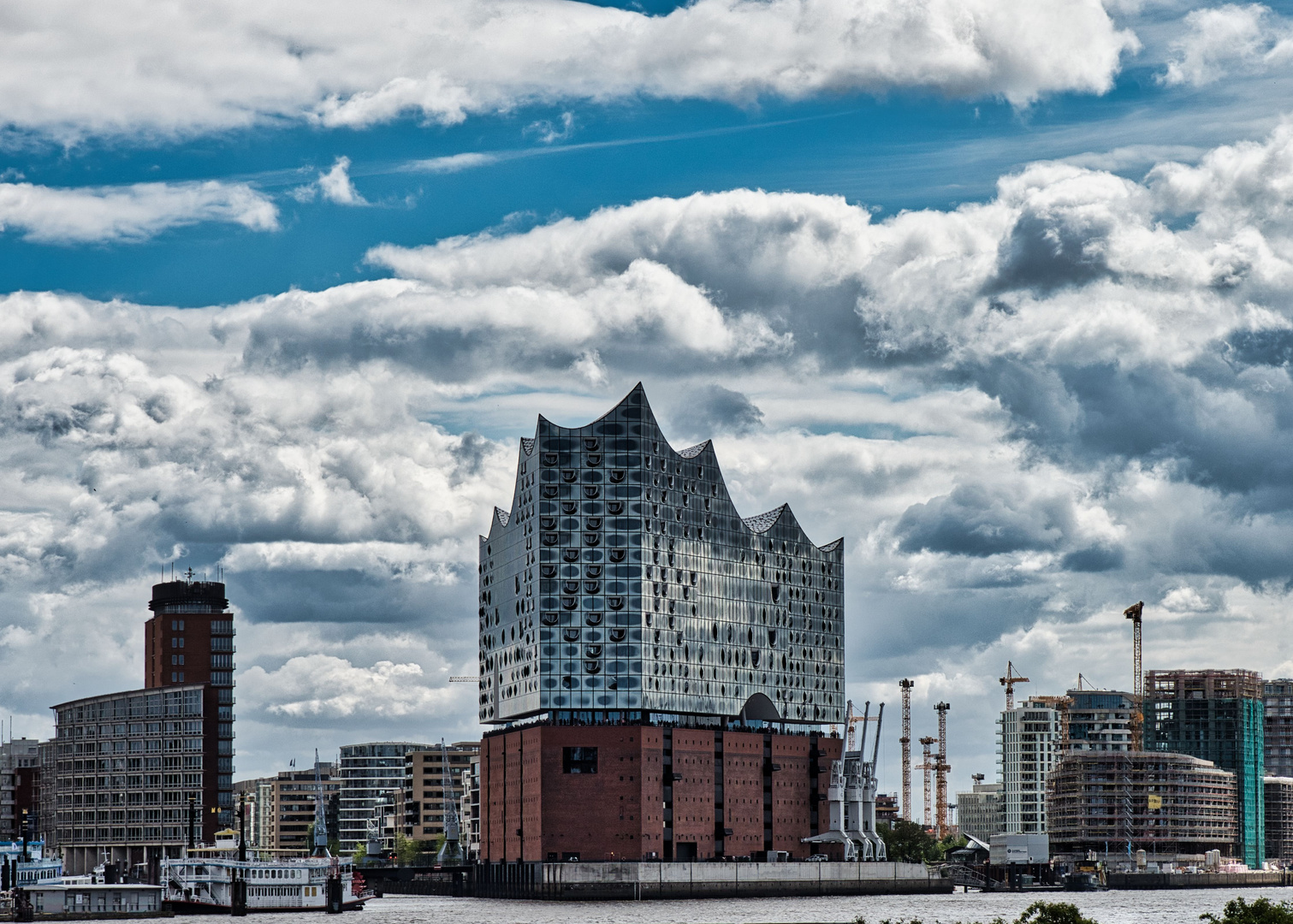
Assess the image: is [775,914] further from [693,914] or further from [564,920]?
[564,920]

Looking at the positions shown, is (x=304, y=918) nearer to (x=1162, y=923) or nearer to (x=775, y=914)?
(x=775, y=914)

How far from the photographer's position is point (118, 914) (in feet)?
633

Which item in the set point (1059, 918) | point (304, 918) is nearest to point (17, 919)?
point (304, 918)

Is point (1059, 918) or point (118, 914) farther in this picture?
point (118, 914)

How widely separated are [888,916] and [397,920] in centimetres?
4976

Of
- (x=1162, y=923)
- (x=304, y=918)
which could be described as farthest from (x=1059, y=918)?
(x=304, y=918)

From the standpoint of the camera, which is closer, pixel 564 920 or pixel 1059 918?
pixel 1059 918

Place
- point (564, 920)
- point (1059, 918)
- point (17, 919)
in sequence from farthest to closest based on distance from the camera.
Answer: point (564, 920), point (17, 919), point (1059, 918)

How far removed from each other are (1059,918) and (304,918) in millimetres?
128051

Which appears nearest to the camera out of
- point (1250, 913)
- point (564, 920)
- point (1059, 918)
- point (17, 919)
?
point (1059, 918)

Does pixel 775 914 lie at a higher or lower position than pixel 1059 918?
lower

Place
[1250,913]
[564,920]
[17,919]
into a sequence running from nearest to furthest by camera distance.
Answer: [1250,913], [17,919], [564,920]

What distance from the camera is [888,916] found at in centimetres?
19388

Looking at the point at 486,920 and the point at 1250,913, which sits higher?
the point at 1250,913
